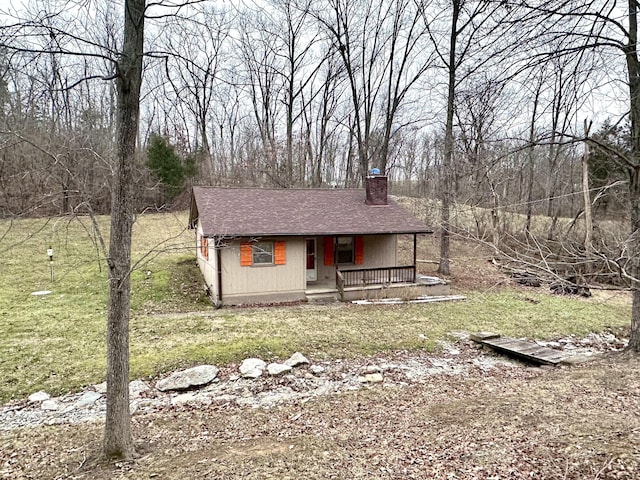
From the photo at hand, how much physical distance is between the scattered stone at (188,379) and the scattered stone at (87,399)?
0.91 m

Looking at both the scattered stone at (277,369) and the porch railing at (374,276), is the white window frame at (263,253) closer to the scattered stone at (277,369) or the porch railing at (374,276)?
the porch railing at (374,276)

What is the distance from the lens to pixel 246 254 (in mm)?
13016

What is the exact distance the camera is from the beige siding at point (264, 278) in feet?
42.1

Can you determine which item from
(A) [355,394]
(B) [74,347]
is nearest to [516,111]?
(A) [355,394]

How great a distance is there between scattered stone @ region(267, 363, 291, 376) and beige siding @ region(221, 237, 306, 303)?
5.69m

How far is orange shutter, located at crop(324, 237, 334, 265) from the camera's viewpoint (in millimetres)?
15119

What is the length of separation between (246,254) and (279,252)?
1087 millimetres

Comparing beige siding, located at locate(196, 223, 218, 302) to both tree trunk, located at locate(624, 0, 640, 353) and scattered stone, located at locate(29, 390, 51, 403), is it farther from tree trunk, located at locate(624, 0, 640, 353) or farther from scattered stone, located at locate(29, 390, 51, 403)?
tree trunk, located at locate(624, 0, 640, 353)

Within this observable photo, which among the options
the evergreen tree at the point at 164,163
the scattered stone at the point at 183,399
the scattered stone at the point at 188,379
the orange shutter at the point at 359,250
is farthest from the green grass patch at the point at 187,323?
the evergreen tree at the point at 164,163

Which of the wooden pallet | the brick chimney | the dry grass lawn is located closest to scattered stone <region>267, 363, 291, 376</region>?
the dry grass lawn

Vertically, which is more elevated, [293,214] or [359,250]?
[293,214]

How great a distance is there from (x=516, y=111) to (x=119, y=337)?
19.3 ft

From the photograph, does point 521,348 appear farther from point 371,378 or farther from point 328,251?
point 328,251

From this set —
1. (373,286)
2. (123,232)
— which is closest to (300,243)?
(373,286)
